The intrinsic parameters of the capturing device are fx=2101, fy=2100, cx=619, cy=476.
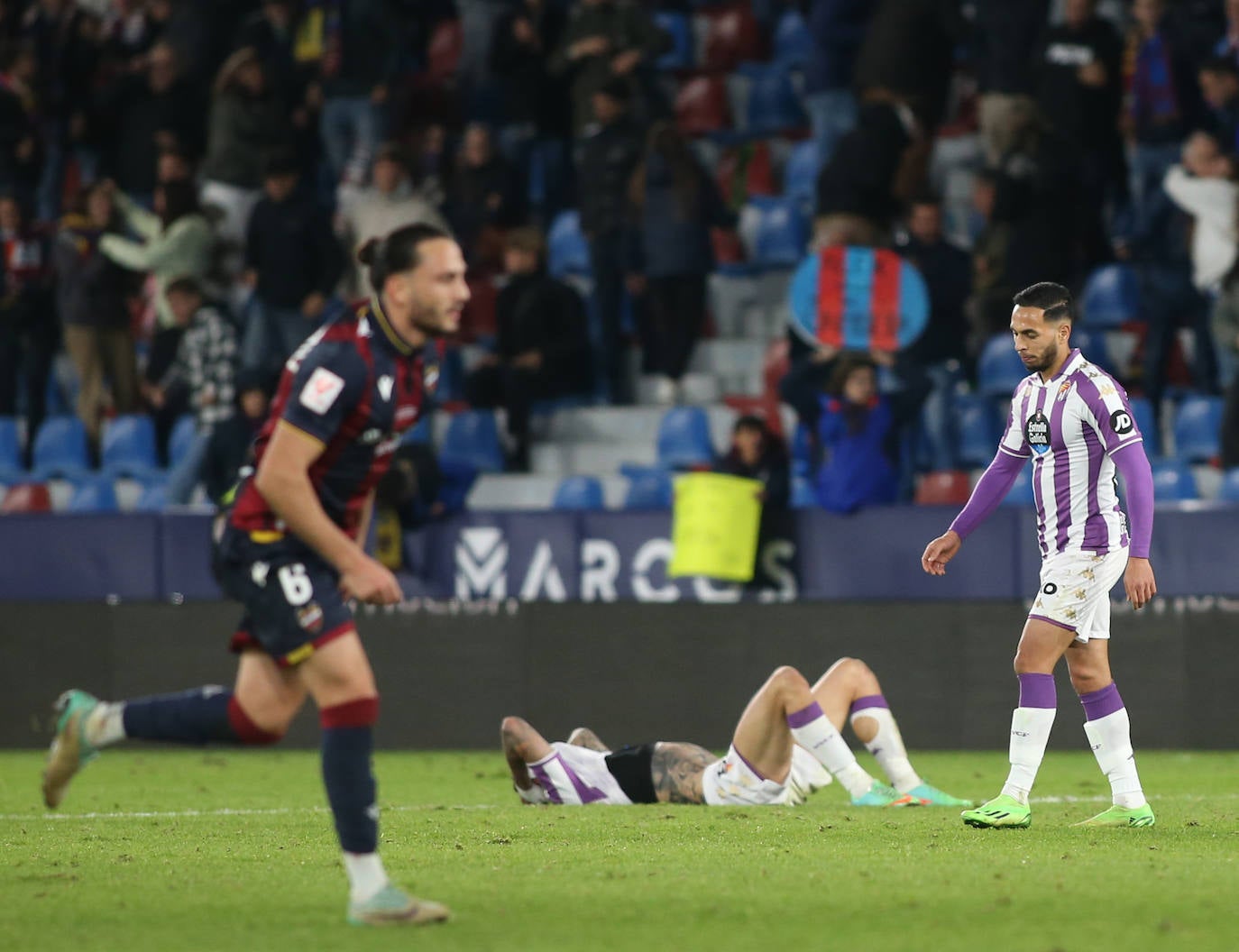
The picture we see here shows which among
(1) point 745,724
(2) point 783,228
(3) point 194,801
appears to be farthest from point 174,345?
(1) point 745,724

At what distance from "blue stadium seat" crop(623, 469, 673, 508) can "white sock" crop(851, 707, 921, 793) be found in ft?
19.0

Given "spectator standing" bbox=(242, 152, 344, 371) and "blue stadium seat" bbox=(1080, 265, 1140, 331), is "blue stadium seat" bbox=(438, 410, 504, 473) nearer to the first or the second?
"spectator standing" bbox=(242, 152, 344, 371)

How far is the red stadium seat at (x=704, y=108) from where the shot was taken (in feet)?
60.6

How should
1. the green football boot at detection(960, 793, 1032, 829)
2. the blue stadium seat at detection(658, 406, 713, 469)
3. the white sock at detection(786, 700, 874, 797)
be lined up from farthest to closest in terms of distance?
the blue stadium seat at detection(658, 406, 713, 469) → the white sock at detection(786, 700, 874, 797) → the green football boot at detection(960, 793, 1032, 829)

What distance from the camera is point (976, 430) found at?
14.8m

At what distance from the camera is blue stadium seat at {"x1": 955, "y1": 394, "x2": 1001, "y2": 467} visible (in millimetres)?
14742

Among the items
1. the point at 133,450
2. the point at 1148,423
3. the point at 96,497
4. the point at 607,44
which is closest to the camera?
the point at 1148,423

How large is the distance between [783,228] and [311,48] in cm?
508

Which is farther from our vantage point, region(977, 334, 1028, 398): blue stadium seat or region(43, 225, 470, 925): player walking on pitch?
region(977, 334, 1028, 398): blue stadium seat

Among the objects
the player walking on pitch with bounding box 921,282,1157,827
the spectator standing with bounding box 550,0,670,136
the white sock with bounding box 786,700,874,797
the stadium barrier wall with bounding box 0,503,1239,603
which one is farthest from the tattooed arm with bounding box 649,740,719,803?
the spectator standing with bounding box 550,0,670,136

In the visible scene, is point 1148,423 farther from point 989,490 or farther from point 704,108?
point 989,490

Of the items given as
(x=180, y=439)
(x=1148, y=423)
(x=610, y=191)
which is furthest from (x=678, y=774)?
(x=180, y=439)

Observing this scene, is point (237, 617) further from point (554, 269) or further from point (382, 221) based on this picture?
point (554, 269)

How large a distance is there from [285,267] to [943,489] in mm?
5614
